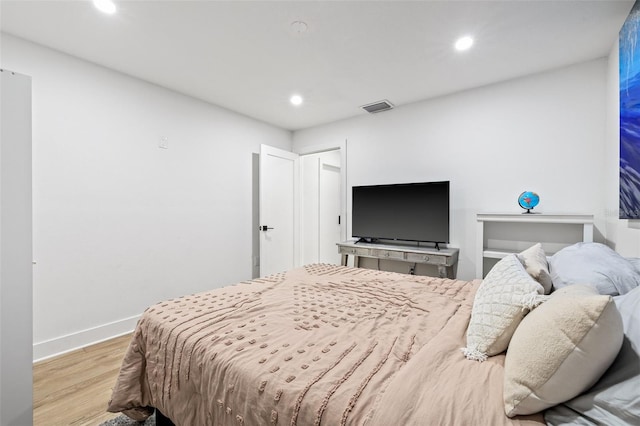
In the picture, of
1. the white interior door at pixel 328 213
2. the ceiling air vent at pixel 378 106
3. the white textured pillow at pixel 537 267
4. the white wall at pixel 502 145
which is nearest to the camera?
the white textured pillow at pixel 537 267

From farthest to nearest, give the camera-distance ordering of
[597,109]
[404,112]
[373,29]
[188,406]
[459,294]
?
1. [404,112]
2. [597,109]
3. [373,29]
4. [459,294]
5. [188,406]

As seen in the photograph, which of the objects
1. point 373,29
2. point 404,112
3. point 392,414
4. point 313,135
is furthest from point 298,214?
point 392,414

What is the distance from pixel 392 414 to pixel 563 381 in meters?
0.42

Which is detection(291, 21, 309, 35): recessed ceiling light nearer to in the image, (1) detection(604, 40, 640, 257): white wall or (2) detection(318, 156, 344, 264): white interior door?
(1) detection(604, 40, 640, 257): white wall

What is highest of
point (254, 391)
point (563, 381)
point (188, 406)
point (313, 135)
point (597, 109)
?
point (313, 135)

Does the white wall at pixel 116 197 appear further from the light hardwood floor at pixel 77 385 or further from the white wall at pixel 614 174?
the white wall at pixel 614 174

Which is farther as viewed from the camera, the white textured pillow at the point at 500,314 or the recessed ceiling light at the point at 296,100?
the recessed ceiling light at the point at 296,100

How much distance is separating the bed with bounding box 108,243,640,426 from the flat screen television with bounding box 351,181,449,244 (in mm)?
1495

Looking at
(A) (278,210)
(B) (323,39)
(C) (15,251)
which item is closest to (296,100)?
Result: (B) (323,39)

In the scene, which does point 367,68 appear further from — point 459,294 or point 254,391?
point 254,391

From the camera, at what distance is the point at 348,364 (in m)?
0.97

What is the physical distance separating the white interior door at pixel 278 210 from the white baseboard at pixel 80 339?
5.33ft

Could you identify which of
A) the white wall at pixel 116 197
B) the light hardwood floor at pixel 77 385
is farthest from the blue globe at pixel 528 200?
the light hardwood floor at pixel 77 385

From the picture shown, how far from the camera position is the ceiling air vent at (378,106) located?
3.56 m
